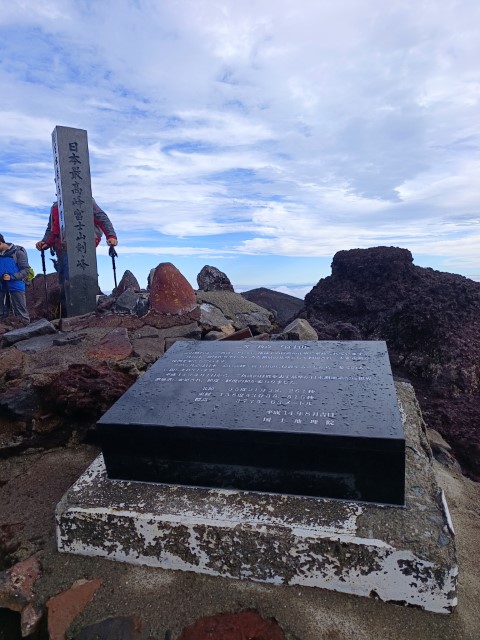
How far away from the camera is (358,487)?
→ 193 cm

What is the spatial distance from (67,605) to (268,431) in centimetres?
104

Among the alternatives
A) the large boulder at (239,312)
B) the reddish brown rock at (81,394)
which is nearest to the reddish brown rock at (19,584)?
the reddish brown rock at (81,394)

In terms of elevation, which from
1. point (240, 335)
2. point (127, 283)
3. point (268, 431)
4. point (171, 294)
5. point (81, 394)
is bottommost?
point (81, 394)

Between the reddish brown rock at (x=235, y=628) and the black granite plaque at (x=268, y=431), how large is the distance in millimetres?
495

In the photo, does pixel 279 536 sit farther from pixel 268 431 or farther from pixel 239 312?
pixel 239 312

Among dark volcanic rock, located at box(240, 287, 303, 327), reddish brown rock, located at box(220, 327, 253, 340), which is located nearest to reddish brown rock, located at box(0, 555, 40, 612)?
reddish brown rock, located at box(220, 327, 253, 340)

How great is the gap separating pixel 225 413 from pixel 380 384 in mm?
818

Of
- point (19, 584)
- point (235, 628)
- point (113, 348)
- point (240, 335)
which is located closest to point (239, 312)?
point (240, 335)

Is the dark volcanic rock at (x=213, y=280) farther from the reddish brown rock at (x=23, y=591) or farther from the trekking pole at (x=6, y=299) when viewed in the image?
the reddish brown rock at (x=23, y=591)

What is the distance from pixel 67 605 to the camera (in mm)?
1809

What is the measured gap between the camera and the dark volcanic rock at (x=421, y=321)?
12.9 ft

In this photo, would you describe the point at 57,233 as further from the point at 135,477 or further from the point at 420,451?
the point at 420,451

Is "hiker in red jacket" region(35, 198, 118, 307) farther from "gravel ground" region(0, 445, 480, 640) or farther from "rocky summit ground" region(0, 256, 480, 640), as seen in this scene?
"gravel ground" region(0, 445, 480, 640)

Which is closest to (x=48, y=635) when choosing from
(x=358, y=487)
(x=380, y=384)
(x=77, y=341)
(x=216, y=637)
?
(x=216, y=637)
